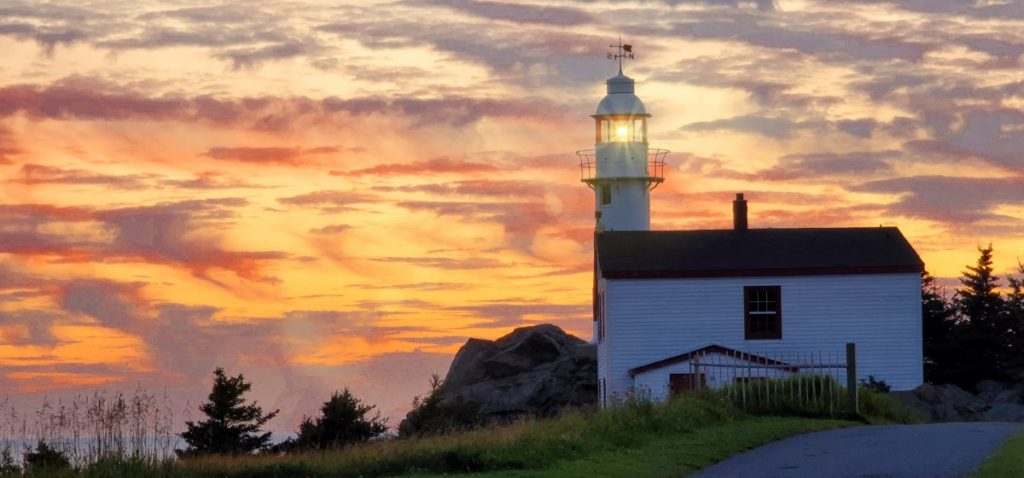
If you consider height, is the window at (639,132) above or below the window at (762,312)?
above

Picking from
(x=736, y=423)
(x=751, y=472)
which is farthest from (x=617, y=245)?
(x=751, y=472)

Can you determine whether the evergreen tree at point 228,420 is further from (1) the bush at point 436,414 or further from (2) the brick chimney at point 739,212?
(2) the brick chimney at point 739,212

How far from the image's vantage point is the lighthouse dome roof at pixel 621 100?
187ft

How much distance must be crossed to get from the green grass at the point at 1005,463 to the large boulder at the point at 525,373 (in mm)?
26105

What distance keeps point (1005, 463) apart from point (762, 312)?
84.3 feet

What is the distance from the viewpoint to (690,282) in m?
44.4

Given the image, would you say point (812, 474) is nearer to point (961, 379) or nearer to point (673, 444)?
point (673, 444)

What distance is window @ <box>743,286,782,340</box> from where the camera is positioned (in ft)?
145

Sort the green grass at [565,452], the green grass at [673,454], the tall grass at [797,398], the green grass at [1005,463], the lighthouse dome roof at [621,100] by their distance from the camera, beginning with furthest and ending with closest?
the lighthouse dome roof at [621,100] < the tall grass at [797,398] < the green grass at [565,452] < the green grass at [673,454] < the green grass at [1005,463]

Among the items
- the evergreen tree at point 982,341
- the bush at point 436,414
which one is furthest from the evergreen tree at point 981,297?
the bush at point 436,414

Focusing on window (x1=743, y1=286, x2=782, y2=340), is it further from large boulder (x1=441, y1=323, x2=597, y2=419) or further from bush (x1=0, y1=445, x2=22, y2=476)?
bush (x1=0, y1=445, x2=22, y2=476)

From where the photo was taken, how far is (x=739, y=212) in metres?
48.6

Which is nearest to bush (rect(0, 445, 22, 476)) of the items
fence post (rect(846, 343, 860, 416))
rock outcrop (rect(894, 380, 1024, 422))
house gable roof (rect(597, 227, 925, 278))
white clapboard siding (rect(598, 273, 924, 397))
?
fence post (rect(846, 343, 860, 416))

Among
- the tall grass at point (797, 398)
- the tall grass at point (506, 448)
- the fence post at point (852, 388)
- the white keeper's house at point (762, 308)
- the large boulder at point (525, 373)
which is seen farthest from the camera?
the large boulder at point (525, 373)
